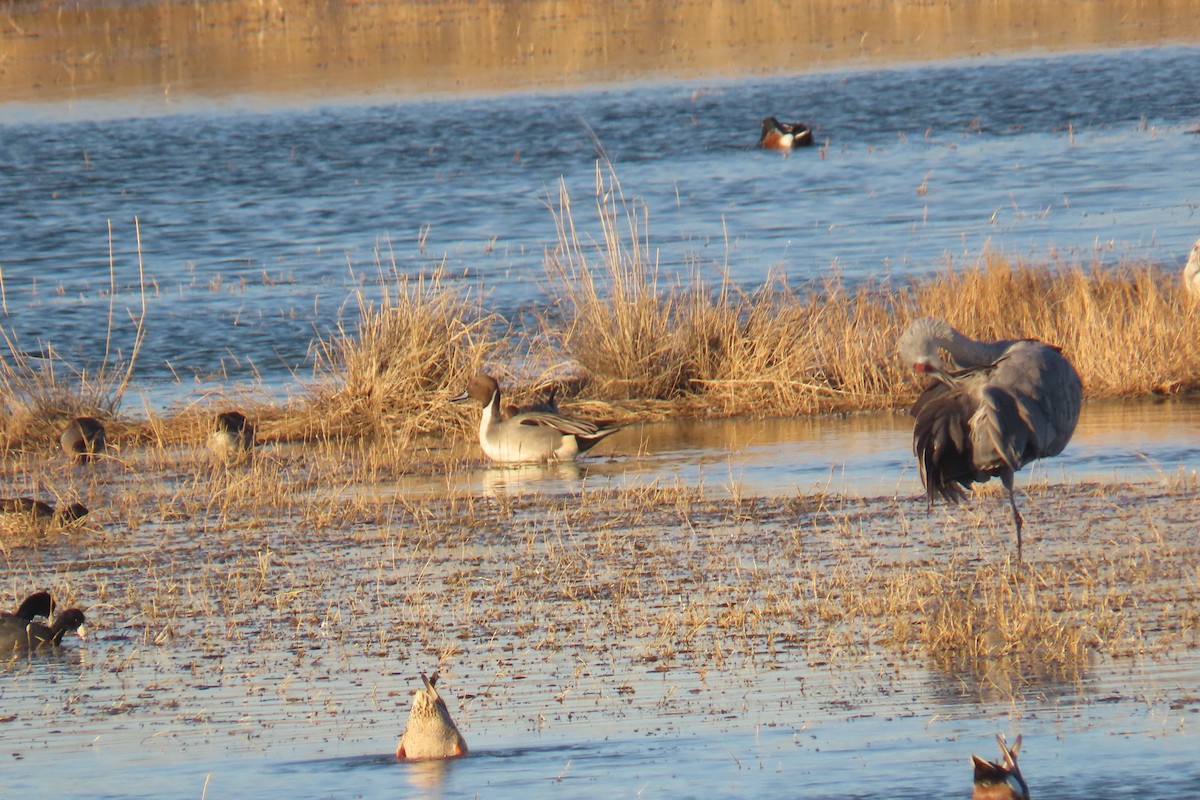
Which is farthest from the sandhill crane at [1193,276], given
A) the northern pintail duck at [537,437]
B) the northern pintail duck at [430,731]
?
the northern pintail duck at [430,731]

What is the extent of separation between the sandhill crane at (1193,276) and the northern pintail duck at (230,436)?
22.1ft

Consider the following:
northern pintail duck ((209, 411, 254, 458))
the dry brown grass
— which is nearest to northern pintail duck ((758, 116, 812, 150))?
the dry brown grass

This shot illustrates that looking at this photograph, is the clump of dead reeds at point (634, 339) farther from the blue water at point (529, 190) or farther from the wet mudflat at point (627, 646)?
the wet mudflat at point (627, 646)

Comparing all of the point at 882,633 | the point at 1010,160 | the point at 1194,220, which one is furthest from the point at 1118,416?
the point at 1010,160

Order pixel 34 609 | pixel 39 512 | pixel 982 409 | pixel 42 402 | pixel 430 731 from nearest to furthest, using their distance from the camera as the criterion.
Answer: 1. pixel 430 731
2. pixel 34 609
3. pixel 982 409
4. pixel 39 512
5. pixel 42 402

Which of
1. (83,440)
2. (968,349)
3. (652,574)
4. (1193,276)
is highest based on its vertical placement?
(968,349)

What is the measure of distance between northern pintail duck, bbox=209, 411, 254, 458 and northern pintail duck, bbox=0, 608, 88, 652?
4.62m

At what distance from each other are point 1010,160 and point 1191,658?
73.0 ft

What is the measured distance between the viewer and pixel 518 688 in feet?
24.0

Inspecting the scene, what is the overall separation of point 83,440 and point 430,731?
7728 millimetres

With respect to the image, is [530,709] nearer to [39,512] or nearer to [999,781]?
[999,781]

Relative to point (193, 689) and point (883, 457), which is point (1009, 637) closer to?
point (193, 689)

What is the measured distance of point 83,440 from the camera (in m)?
13.5

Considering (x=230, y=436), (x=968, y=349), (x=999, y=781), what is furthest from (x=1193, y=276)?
(x=999, y=781)
